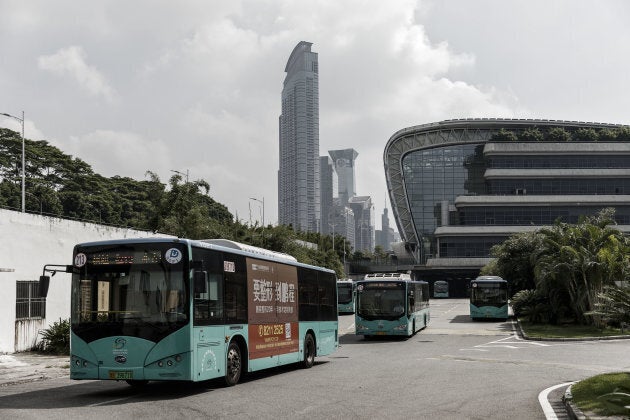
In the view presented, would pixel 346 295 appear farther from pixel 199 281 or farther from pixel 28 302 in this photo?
pixel 199 281

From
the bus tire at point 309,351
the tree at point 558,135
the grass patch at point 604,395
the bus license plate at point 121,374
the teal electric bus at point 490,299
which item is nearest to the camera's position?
the grass patch at point 604,395

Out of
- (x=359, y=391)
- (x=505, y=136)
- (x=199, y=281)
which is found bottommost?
(x=359, y=391)

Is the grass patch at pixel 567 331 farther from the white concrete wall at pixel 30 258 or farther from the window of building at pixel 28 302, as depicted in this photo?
Answer: the window of building at pixel 28 302

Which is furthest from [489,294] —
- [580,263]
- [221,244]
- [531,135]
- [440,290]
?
[531,135]

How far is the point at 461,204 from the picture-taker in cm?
11306

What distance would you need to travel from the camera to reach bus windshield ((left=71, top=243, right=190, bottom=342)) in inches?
541

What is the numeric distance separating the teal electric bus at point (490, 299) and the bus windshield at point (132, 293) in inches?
1435

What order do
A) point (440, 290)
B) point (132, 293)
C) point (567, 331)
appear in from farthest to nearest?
1. point (440, 290)
2. point (567, 331)
3. point (132, 293)

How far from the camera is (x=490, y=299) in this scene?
4747 cm

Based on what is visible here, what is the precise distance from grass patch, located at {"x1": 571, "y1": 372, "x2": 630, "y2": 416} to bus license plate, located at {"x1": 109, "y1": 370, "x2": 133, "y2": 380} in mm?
7732

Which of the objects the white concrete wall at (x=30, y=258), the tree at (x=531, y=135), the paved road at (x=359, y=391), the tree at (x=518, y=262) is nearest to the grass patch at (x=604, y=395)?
the paved road at (x=359, y=391)

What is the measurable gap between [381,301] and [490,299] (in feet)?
56.1

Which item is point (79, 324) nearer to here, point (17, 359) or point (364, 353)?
point (17, 359)

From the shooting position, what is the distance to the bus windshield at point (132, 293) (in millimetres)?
13742
